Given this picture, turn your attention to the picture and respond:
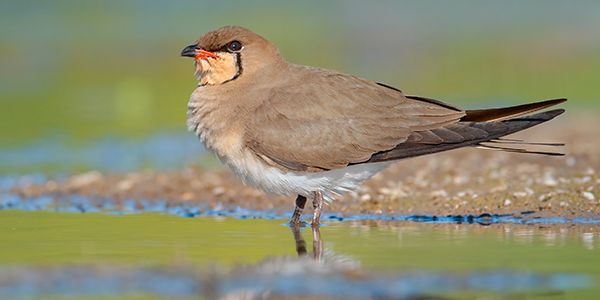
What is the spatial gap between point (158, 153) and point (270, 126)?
18.7 ft

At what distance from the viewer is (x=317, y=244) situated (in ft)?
29.1

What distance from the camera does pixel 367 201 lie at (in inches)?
435

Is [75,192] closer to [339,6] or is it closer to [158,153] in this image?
[158,153]

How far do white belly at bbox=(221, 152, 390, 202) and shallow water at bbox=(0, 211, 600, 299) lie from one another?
315 millimetres

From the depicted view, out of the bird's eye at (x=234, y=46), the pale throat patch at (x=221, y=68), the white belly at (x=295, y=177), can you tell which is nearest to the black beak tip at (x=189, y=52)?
the pale throat patch at (x=221, y=68)

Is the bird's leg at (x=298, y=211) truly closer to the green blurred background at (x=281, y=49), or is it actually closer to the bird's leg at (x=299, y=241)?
the bird's leg at (x=299, y=241)

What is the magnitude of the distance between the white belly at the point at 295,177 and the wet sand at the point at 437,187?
3.57 feet

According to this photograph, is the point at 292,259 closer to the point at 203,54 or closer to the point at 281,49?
the point at 203,54

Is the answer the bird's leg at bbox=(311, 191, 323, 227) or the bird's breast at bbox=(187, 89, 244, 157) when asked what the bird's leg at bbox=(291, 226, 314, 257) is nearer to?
the bird's leg at bbox=(311, 191, 323, 227)

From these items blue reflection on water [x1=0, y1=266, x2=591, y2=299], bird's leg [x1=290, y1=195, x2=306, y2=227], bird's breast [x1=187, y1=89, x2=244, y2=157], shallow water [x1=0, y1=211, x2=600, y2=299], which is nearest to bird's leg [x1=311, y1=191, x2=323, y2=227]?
shallow water [x1=0, y1=211, x2=600, y2=299]

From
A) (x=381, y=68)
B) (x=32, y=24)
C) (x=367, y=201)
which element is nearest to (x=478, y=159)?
(x=367, y=201)

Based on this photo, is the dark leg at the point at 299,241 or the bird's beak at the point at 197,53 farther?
the bird's beak at the point at 197,53

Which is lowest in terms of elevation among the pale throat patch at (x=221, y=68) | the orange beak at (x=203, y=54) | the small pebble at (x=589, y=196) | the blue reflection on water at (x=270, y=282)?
the blue reflection on water at (x=270, y=282)

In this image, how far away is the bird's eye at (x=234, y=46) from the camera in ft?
32.8
